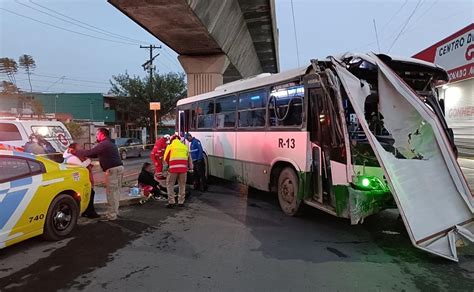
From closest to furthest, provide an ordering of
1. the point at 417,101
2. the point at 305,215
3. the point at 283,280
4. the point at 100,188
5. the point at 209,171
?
the point at 283,280 < the point at 417,101 < the point at 305,215 < the point at 100,188 < the point at 209,171

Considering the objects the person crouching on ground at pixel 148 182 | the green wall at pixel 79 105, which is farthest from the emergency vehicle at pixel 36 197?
the green wall at pixel 79 105

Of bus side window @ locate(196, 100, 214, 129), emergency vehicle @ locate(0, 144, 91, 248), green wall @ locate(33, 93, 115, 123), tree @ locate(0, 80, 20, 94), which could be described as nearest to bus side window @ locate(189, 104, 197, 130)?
bus side window @ locate(196, 100, 214, 129)

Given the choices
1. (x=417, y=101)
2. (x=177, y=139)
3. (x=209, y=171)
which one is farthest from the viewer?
(x=209, y=171)

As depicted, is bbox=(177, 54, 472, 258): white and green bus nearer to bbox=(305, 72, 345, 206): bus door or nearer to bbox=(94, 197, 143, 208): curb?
bbox=(305, 72, 345, 206): bus door

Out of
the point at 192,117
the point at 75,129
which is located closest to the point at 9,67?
the point at 75,129

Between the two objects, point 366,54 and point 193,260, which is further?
point 366,54

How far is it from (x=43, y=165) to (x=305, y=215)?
16.0 ft

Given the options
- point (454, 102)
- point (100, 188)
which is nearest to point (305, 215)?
point (100, 188)

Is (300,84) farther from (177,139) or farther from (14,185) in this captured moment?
(14,185)

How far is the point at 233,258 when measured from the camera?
18.1 ft

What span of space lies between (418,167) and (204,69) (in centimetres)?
1519

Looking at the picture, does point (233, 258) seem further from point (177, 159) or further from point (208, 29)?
point (208, 29)

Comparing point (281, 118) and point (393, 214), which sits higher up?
point (281, 118)

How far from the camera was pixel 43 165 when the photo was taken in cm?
623
